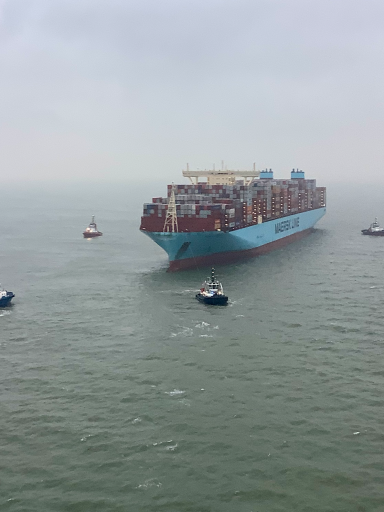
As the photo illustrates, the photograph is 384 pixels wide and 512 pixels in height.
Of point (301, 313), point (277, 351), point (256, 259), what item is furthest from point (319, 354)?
point (256, 259)

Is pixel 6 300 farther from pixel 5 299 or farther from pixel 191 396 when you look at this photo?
pixel 191 396

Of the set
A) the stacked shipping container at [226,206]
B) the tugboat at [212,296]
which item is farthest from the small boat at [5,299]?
the stacked shipping container at [226,206]

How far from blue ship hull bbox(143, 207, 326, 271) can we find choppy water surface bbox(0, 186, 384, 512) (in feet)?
30.1

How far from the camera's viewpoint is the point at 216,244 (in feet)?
304

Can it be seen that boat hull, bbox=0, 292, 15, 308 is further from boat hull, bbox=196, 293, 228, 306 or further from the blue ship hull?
the blue ship hull

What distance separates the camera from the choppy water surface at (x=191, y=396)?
29438 millimetres

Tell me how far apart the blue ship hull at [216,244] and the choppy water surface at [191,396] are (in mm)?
9181

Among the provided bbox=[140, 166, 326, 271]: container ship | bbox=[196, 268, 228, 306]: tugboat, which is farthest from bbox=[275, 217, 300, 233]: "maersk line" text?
bbox=[196, 268, 228, 306]: tugboat

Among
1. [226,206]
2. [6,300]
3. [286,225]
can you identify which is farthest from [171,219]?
[286,225]

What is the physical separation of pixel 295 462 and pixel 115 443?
38.7ft

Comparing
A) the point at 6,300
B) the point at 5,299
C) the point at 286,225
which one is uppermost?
the point at 286,225

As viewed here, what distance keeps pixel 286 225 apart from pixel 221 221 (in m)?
36.7

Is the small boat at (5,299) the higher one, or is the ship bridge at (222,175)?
the ship bridge at (222,175)

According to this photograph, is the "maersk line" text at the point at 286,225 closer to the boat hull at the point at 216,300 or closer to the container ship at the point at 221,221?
the container ship at the point at 221,221
